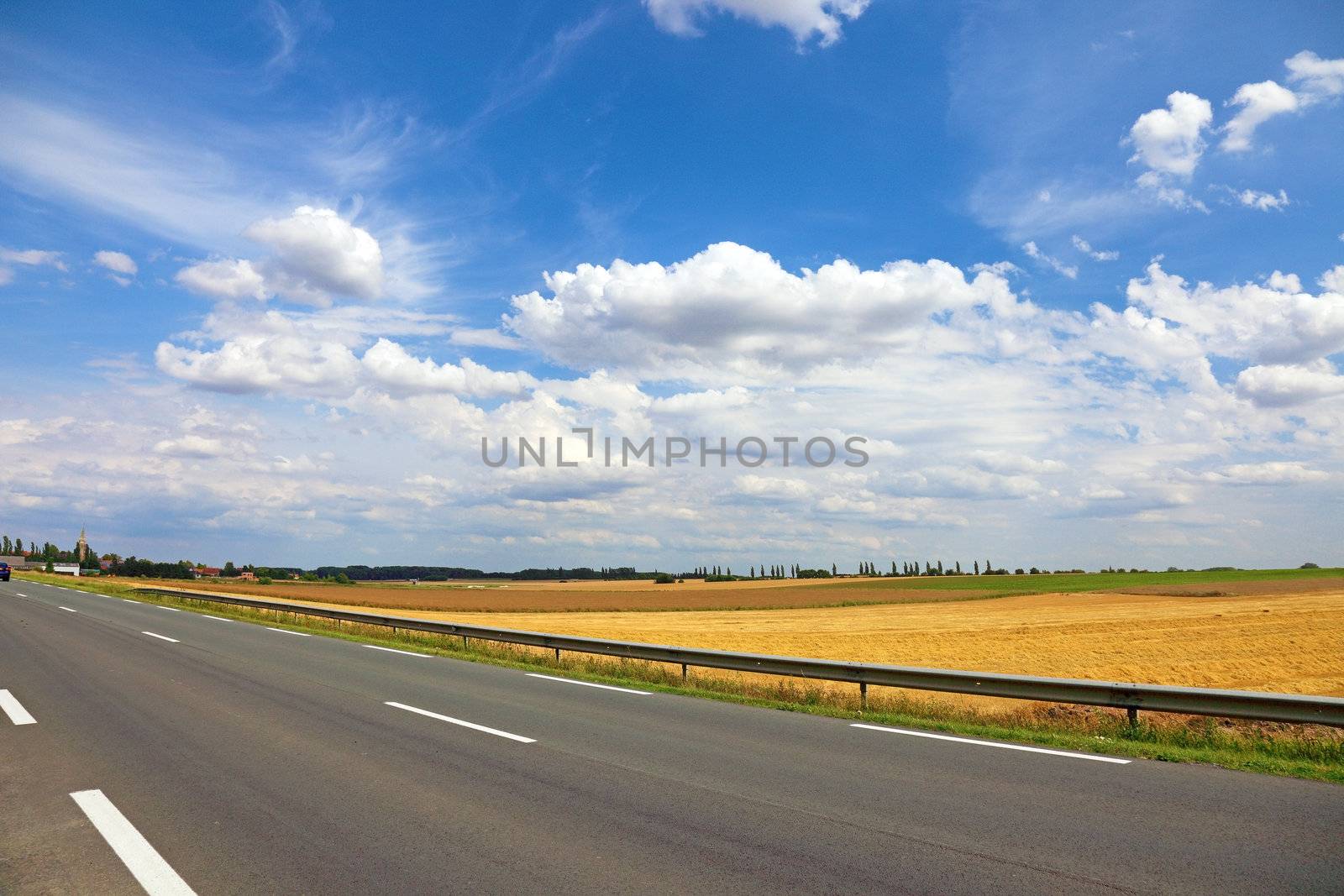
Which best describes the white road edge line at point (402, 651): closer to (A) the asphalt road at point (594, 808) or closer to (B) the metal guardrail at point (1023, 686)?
(B) the metal guardrail at point (1023, 686)

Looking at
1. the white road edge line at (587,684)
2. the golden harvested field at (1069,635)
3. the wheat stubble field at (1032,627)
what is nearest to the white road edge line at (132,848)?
the white road edge line at (587,684)

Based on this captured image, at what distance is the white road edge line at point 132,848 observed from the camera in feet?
15.0

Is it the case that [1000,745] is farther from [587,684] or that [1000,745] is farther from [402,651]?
[402,651]

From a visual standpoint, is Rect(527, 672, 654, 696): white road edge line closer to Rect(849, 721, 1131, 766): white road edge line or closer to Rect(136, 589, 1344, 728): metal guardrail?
Rect(136, 589, 1344, 728): metal guardrail

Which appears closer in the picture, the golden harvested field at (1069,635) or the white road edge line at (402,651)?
Answer: the white road edge line at (402,651)

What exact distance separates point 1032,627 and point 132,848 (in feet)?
126

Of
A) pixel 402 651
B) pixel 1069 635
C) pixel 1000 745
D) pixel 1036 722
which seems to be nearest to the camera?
pixel 1000 745

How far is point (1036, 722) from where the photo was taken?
34.3 feet

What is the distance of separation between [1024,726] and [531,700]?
636 centimetres

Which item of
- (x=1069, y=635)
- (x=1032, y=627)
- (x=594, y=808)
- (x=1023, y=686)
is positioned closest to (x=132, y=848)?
(x=594, y=808)

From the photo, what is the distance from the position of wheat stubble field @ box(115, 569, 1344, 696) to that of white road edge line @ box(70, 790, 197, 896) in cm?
1922

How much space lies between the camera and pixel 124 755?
7637 millimetres

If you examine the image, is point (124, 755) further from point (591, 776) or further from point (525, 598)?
point (525, 598)

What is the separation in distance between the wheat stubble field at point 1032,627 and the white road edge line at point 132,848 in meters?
19.2
